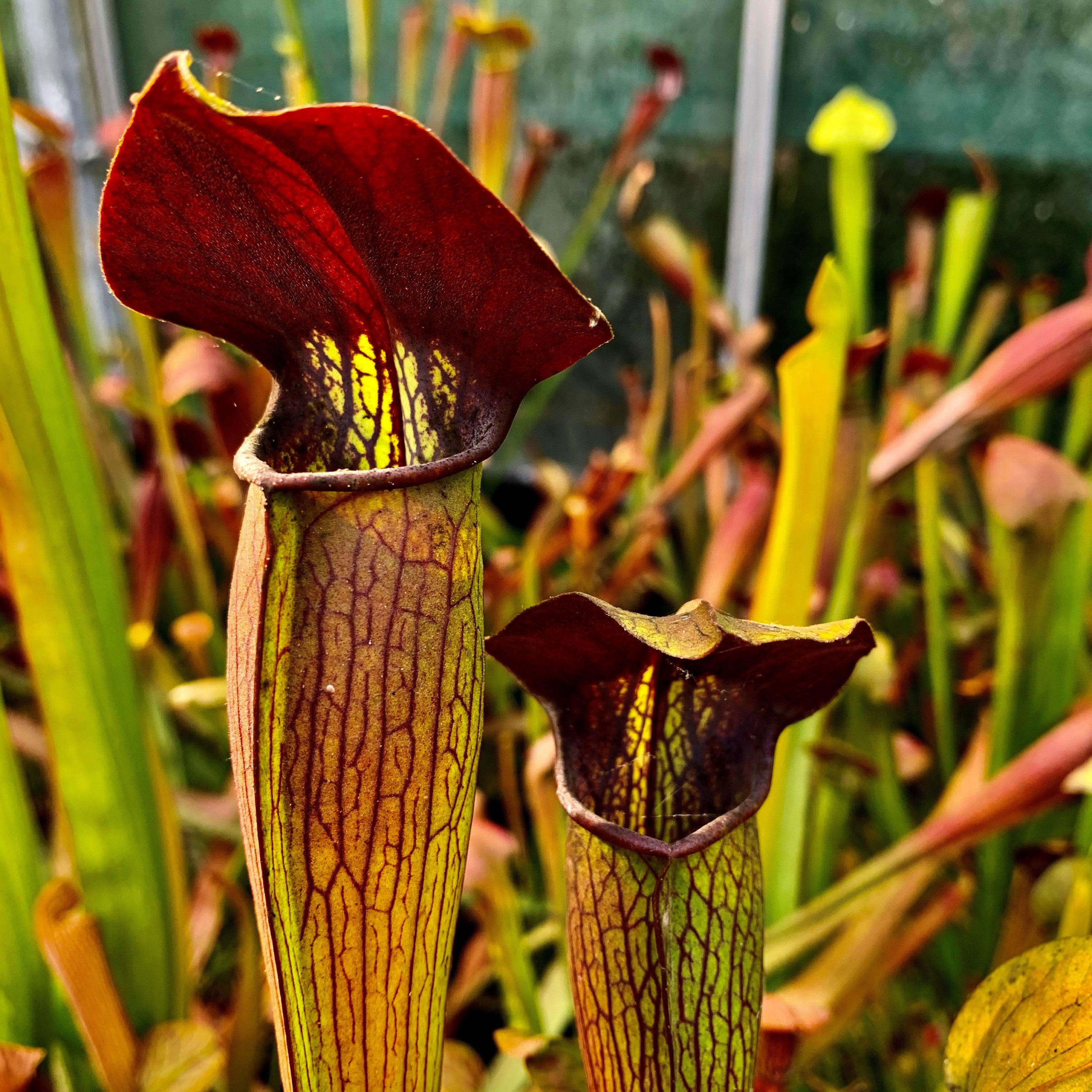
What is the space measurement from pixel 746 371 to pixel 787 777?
48cm

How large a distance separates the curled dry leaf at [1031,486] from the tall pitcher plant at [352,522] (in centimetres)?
43

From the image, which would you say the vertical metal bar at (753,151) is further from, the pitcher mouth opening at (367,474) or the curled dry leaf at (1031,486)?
the pitcher mouth opening at (367,474)

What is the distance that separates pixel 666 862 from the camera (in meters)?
0.32

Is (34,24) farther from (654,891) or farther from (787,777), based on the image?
(654,891)

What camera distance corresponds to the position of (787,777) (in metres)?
0.64

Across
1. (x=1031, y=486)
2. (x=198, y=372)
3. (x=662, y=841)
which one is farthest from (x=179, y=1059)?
(x=1031, y=486)

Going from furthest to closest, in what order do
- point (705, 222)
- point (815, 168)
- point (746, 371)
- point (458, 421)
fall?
point (705, 222), point (815, 168), point (746, 371), point (458, 421)

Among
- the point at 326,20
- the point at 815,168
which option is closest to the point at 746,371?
the point at 815,168

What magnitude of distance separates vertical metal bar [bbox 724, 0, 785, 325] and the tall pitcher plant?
63.8 inches

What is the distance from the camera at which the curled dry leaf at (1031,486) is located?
60cm

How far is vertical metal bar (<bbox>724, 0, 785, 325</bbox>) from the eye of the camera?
1695 millimetres

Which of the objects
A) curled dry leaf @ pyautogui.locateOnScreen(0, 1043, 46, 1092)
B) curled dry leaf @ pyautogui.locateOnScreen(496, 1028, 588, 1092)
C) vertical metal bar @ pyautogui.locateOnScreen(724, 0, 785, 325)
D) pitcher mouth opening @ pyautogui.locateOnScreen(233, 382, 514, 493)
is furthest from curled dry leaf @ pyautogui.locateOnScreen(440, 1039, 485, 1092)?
vertical metal bar @ pyautogui.locateOnScreen(724, 0, 785, 325)

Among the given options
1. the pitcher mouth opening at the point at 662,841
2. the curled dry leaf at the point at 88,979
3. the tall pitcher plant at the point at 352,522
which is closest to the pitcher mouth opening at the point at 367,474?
the tall pitcher plant at the point at 352,522

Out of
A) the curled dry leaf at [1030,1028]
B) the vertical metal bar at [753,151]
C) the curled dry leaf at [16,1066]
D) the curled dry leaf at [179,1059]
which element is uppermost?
the vertical metal bar at [753,151]
